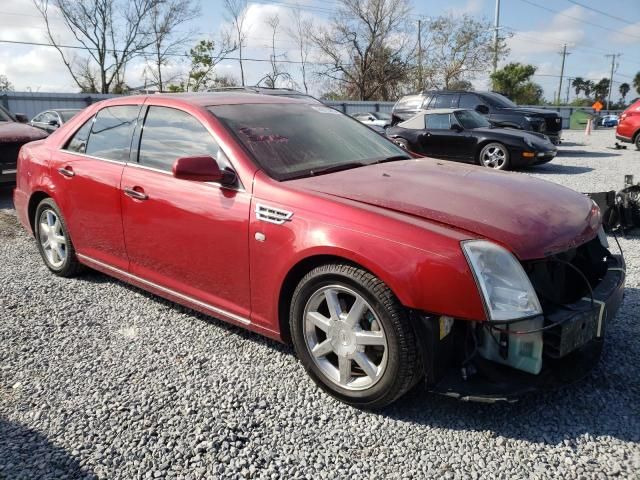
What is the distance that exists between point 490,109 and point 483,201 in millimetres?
12218

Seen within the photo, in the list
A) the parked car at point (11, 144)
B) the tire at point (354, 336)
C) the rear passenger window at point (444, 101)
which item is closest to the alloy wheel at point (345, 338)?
the tire at point (354, 336)

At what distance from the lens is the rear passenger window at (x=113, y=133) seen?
144 inches

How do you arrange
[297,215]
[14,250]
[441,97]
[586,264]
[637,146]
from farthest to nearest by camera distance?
[637,146], [441,97], [14,250], [586,264], [297,215]

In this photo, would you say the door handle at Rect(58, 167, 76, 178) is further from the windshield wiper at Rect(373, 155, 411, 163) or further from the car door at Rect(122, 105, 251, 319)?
the windshield wiper at Rect(373, 155, 411, 163)

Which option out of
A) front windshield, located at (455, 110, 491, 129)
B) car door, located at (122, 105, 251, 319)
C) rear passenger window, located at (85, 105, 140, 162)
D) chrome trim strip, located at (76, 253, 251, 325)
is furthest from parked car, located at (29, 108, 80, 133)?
car door, located at (122, 105, 251, 319)

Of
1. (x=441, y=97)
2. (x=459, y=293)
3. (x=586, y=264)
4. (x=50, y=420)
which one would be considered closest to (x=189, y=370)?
(x=50, y=420)

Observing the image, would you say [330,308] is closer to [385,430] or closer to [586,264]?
[385,430]

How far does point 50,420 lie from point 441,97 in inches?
514

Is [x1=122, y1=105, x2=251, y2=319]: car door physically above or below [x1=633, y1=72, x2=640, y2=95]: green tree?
below

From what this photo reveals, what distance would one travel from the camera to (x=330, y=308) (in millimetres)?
2553

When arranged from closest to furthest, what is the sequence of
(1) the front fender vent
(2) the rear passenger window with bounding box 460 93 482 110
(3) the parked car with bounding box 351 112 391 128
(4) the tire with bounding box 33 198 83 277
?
1. (1) the front fender vent
2. (4) the tire with bounding box 33 198 83 277
3. (2) the rear passenger window with bounding box 460 93 482 110
4. (3) the parked car with bounding box 351 112 391 128

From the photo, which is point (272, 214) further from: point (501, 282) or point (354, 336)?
point (501, 282)

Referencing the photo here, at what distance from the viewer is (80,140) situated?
13.4 feet

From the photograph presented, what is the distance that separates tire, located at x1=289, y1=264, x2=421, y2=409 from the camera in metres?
2.32
